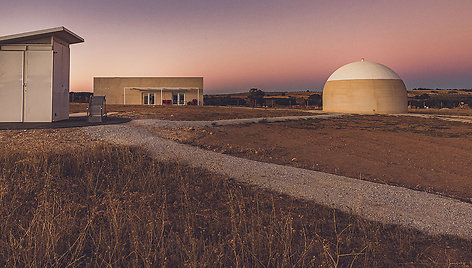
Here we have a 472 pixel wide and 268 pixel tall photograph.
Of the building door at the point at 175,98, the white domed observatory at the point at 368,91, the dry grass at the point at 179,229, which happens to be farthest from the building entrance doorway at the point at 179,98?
Answer: the dry grass at the point at 179,229

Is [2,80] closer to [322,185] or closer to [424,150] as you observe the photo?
[322,185]

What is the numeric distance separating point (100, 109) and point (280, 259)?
1326cm

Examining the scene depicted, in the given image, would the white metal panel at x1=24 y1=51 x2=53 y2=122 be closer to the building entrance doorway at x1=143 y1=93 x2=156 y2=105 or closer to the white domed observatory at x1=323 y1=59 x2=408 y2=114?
the white domed observatory at x1=323 y1=59 x2=408 y2=114

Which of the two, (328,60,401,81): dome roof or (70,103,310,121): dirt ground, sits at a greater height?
(328,60,401,81): dome roof

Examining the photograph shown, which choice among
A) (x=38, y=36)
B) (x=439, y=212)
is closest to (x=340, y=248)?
(x=439, y=212)

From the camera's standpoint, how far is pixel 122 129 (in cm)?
1095

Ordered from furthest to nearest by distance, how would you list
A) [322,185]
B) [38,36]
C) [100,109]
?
[100,109] → [38,36] → [322,185]

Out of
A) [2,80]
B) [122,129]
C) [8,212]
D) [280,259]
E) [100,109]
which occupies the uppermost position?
[2,80]

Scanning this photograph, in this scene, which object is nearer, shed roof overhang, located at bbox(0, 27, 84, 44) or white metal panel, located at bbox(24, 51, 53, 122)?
shed roof overhang, located at bbox(0, 27, 84, 44)

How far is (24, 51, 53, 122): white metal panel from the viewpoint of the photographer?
1257 cm

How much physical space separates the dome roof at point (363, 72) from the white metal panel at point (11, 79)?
28.7 metres

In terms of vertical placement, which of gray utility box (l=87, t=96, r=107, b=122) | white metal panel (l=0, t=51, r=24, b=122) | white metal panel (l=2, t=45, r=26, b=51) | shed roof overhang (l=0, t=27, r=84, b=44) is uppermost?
shed roof overhang (l=0, t=27, r=84, b=44)

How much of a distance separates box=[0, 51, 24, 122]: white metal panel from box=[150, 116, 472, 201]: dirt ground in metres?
6.89

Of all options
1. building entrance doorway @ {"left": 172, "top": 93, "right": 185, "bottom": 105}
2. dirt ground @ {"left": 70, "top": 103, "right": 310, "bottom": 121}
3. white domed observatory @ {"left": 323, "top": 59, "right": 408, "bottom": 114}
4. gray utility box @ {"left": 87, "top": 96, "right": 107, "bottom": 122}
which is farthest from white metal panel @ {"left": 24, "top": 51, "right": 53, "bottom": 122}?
building entrance doorway @ {"left": 172, "top": 93, "right": 185, "bottom": 105}
